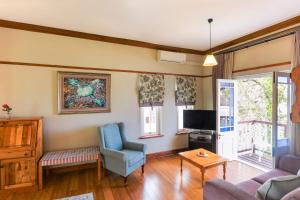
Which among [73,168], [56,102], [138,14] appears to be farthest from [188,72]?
[73,168]

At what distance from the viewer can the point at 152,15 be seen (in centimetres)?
267

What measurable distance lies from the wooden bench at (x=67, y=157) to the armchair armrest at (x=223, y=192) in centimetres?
198

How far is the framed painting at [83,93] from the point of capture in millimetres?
3238

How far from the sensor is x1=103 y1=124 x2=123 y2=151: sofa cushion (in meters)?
3.15

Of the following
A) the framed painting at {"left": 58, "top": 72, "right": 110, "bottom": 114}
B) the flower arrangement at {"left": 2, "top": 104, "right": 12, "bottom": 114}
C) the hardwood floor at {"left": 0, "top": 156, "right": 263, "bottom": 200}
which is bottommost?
the hardwood floor at {"left": 0, "top": 156, "right": 263, "bottom": 200}

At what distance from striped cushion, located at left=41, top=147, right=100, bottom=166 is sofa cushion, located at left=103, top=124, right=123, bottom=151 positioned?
260mm

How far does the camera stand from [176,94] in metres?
4.31

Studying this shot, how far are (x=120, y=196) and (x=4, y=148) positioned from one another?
6.13 feet

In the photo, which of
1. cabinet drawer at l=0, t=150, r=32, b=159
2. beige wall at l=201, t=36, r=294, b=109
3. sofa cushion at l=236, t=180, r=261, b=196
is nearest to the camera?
sofa cushion at l=236, t=180, r=261, b=196

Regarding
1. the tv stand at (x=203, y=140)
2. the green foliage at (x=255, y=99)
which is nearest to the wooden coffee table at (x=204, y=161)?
the tv stand at (x=203, y=140)

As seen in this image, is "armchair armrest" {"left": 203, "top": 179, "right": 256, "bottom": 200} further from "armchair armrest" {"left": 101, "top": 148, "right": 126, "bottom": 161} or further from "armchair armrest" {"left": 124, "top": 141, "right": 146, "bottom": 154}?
"armchair armrest" {"left": 124, "top": 141, "right": 146, "bottom": 154}

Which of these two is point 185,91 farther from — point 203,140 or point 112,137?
point 112,137

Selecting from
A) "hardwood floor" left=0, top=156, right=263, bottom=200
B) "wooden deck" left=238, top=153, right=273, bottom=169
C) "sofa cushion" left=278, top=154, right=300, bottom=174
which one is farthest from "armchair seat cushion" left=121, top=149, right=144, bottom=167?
"wooden deck" left=238, top=153, right=273, bottom=169

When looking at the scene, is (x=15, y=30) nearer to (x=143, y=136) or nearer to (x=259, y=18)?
(x=143, y=136)
